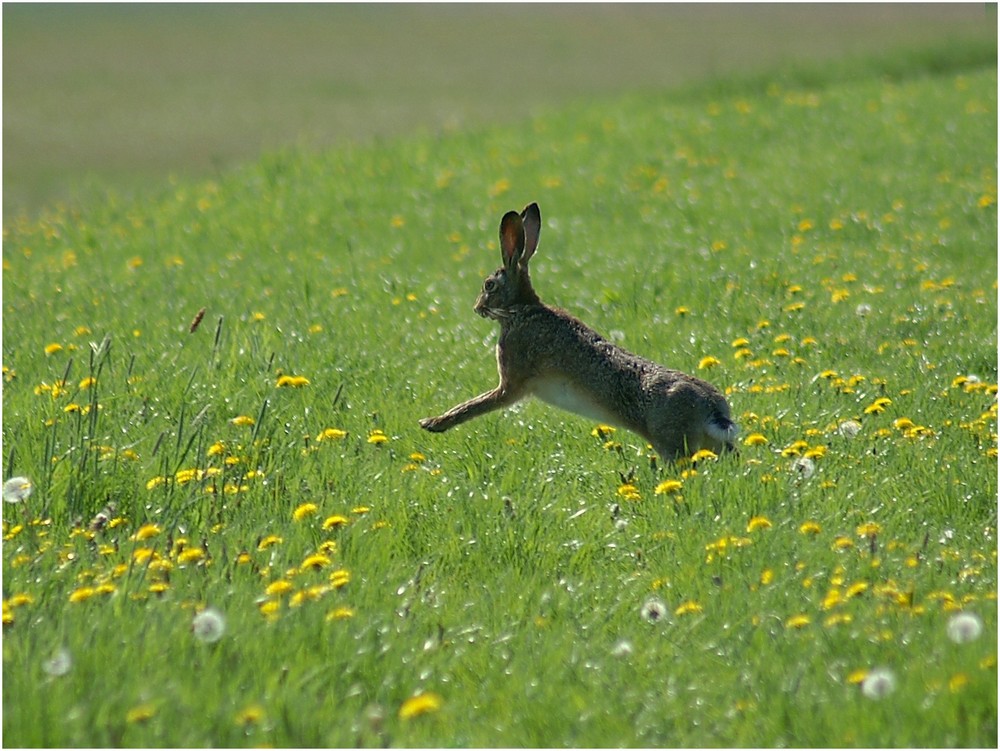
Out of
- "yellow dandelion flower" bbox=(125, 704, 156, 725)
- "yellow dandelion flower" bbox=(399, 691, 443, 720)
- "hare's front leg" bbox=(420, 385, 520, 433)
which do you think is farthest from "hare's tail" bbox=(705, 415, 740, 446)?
"yellow dandelion flower" bbox=(125, 704, 156, 725)

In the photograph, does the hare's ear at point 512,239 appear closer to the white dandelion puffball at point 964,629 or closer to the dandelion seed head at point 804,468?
the dandelion seed head at point 804,468

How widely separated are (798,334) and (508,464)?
2.68 meters

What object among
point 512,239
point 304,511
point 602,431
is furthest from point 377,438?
point 512,239

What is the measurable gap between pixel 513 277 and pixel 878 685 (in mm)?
3257

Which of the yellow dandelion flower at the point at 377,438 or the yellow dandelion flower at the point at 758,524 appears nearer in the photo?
the yellow dandelion flower at the point at 758,524

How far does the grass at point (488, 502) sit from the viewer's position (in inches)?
142

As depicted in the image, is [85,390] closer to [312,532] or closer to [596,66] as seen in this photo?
Answer: [312,532]

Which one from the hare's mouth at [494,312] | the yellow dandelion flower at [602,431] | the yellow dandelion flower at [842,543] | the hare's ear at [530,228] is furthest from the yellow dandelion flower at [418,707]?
the hare's ear at [530,228]

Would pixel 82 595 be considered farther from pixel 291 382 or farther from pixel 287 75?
pixel 287 75

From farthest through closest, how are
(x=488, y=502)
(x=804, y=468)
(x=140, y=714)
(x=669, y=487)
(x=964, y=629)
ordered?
(x=804, y=468) < (x=488, y=502) < (x=669, y=487) < (x=964, y=629) < (x=140, y=714)

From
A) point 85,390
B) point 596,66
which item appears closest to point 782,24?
point 596,66

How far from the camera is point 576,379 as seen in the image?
19.4 feet

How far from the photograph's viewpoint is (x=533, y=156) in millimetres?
13781

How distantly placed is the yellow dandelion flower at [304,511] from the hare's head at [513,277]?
5.83ft
